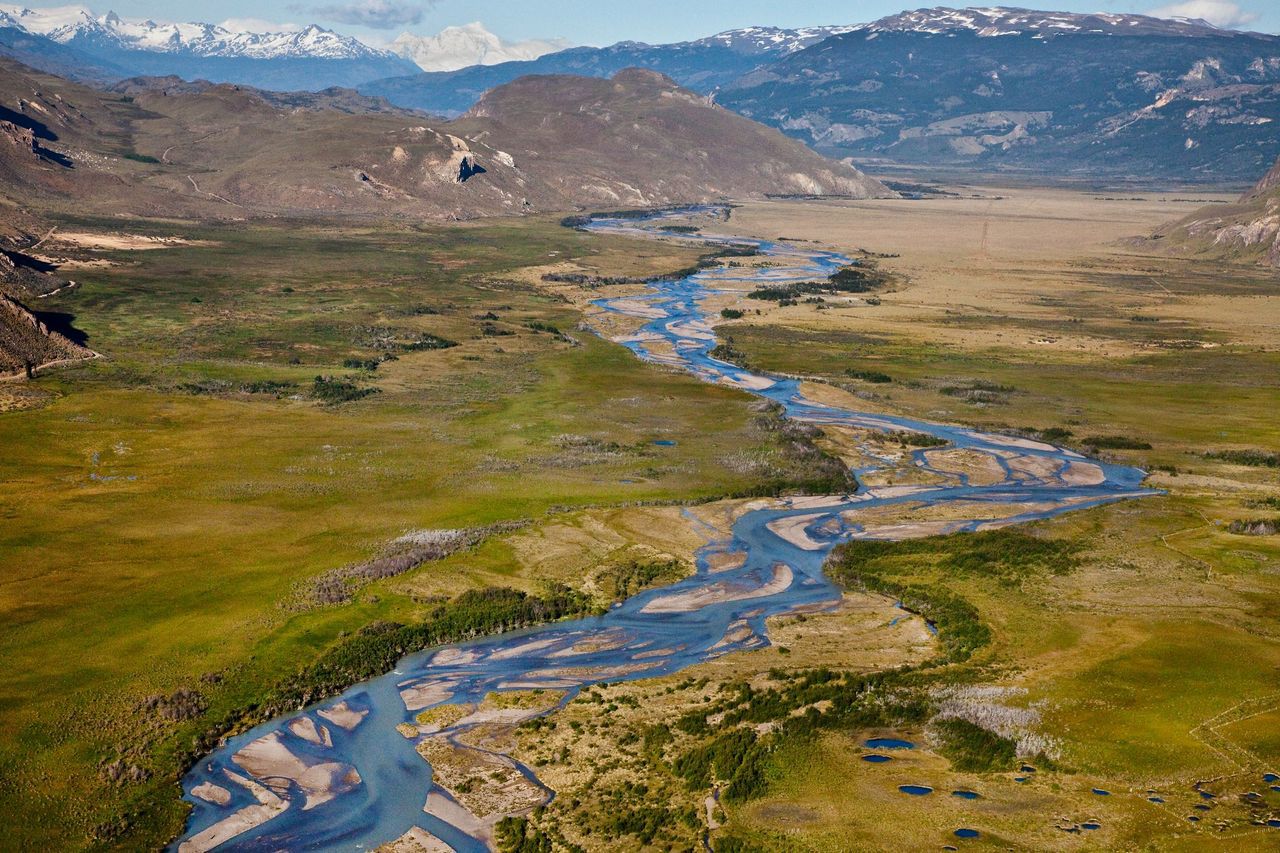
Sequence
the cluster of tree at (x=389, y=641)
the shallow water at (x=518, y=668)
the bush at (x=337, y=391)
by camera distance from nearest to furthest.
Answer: the shallow water at (x=518, y=668) < the cluster of tree at (x=389, y=641) < the bush at (x=337, y=391)

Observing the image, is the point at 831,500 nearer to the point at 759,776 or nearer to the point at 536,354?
the point at 759,776

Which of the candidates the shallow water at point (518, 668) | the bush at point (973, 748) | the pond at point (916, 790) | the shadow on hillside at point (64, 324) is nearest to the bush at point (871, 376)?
the shallow water at point (518, 668)

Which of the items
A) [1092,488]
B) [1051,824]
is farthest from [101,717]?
[1092,488]

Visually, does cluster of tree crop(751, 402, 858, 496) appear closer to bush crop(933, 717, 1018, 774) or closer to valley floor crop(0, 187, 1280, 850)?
valley floor crop(0, 187, 1280, 850)

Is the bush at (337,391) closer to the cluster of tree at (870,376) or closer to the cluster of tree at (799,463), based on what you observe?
the cluster of tree at (799,463)

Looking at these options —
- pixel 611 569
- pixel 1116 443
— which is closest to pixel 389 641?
pixel 611 569
